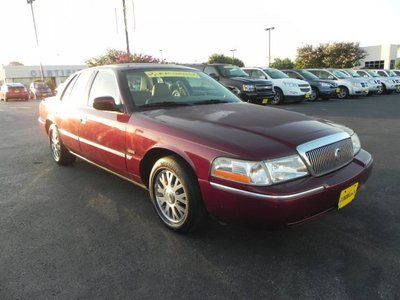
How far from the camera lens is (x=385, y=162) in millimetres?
5637

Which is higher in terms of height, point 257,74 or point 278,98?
point 257,74

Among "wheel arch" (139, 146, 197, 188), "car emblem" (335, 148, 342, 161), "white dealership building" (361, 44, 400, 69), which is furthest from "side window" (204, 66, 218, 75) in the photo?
"white dealership building" (361, 44, 400, 69)

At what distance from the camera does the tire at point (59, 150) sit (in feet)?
18.3

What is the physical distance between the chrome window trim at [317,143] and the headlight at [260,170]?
0.05 m

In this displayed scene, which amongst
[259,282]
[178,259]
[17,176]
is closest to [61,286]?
[178,259]

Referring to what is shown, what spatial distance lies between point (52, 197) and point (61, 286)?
1999 millimetres

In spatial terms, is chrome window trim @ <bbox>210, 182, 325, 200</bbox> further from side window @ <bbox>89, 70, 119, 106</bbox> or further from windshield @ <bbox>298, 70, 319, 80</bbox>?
windshield @ <bbox>298, 70, 319, 80</bbox>

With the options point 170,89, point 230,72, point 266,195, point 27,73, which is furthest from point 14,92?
point 27,73

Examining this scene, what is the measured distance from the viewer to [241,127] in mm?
3193

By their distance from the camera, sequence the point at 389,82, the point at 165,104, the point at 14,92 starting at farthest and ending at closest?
1. the point at 14,92
2. the point at 389,82
3. the point at 165,104

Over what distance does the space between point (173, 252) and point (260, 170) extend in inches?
41.0

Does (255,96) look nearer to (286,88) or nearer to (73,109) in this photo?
(286,88)

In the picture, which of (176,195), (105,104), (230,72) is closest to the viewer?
(176,195)

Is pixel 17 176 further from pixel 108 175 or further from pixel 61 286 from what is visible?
pixel 61 286
